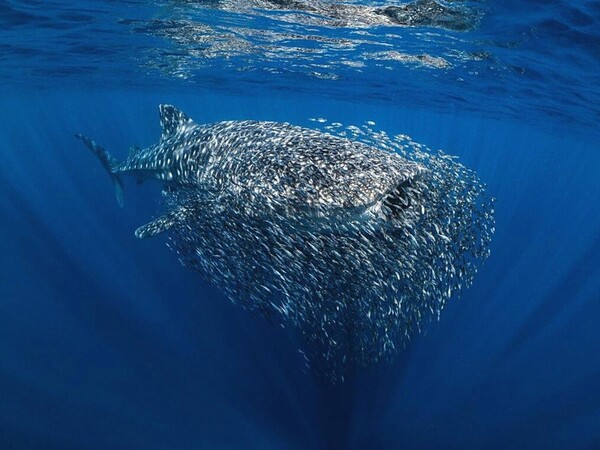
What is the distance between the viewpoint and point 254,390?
421 inches

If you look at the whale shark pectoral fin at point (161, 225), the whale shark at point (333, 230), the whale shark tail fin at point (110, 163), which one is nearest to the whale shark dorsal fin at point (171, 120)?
the whale shark at point (333, 230)

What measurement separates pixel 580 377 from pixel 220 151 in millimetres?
12647

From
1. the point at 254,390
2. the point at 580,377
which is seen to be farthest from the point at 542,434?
the point at 254,390

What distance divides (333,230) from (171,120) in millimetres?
5851

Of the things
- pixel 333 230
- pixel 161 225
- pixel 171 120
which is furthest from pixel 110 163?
pixel 333 230

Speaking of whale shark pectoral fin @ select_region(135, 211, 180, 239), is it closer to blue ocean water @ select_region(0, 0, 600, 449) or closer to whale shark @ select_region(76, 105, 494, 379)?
whale shark @ select_region(76, 105, 494, 379)

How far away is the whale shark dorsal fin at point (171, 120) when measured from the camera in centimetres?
940

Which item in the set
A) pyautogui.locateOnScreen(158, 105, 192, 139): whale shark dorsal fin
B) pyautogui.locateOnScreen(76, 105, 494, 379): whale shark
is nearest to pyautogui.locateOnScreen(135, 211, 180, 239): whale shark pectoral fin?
pyautogui.locateOnScreen(76, 105, 494, 379): whale shark

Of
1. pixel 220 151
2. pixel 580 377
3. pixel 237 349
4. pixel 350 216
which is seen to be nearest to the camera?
pixel 350 216

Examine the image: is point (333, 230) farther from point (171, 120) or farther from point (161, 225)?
point (171, 120)

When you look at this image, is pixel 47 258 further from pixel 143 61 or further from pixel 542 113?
pixel 542 113

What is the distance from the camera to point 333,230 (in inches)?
213

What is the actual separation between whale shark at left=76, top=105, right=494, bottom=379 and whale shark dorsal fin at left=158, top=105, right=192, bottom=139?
2.09m

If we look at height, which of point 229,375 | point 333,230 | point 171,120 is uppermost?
point 333,230
